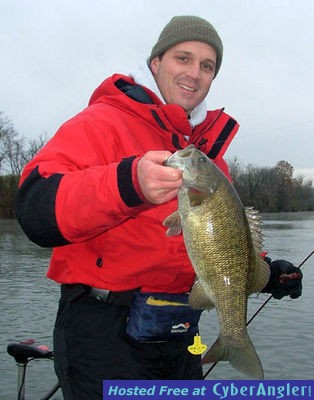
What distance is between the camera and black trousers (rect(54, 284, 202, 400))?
2850mm

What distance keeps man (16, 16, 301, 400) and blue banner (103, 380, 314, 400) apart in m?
0.10

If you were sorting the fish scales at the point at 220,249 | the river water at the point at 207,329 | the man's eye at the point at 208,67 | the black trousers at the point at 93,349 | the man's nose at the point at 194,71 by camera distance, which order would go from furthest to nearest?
the river water at the point at 207,329 < the man's eye at the point at 208,67 < the man's nose at the point at 194,71 < the black trousers at the point at 93,349 < the fish scales at the point at 220,249

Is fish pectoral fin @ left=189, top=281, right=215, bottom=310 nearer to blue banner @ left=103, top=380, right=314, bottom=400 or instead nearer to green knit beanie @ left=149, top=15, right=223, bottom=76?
blue banner @ left=103, top=380, right=314, bottom=400

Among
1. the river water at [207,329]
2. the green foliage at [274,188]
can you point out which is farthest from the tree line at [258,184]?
the river water at [207,329]

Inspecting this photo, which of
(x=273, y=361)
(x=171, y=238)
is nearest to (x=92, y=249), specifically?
(x=171, y=238)

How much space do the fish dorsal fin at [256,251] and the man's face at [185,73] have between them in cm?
110

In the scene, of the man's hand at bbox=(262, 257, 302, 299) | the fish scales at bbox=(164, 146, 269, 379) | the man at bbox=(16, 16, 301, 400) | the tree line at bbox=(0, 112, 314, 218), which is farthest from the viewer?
the tree line at bbox=(0, 112, 314, 218)

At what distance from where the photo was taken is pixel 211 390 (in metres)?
2.76

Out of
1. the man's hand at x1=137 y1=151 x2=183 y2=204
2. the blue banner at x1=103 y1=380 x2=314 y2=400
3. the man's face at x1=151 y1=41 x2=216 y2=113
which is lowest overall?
the blue banner at x1=103 y1=380 x2=314 y2=400

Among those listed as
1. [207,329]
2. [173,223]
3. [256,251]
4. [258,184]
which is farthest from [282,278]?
[258,184]

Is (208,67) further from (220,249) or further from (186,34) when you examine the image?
(220,249)

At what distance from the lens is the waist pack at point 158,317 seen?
2.91 metres

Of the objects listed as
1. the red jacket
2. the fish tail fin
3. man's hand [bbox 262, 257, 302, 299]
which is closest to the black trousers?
the red jacket

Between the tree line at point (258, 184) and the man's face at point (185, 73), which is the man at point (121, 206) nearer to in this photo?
the man's face at point (185, 73)
